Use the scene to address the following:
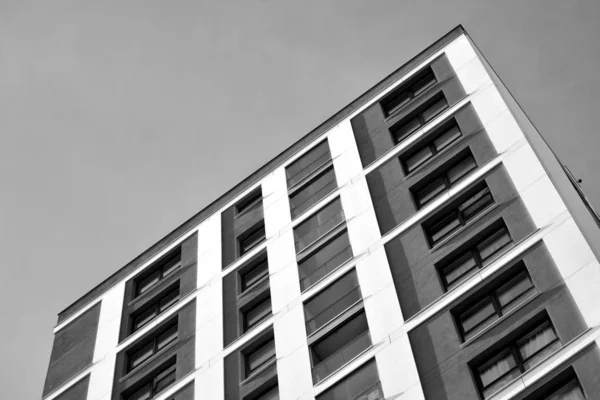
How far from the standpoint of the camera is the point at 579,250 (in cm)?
3141

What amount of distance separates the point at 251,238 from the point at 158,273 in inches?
249

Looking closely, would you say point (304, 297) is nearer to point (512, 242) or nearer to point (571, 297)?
point (512, 242)

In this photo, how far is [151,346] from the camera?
44188 millimetres

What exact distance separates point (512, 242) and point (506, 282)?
183 cm

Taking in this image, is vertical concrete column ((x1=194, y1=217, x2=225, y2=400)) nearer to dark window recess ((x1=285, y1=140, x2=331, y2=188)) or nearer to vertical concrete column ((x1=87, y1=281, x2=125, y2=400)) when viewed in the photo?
dark window recess ((x1=285, y1=140, x2=331, y2=188))

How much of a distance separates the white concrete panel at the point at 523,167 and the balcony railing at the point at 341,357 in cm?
831

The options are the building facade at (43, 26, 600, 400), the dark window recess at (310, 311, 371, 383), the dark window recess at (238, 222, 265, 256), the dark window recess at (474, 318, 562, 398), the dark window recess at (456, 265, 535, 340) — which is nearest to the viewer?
the dark window recess at (474, 318, 562, 398)

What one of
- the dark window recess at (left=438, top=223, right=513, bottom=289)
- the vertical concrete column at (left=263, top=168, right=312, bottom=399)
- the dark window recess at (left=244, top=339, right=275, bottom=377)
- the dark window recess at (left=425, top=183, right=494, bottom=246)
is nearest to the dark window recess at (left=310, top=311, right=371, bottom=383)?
the vertical concrete column at (left=263, top=168, right=312, bottom=399)

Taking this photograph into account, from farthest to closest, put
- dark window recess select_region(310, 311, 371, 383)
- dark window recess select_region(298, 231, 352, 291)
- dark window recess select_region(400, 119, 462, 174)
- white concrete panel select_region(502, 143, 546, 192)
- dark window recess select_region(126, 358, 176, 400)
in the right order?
dark window recess select_region(400, 119, 462, 174) → dark window recess select_region(126, 358, 176, 400) → dark window recess select_region(298, 231, 352, 291) → white concrete panel select_region(502, 143, 546, 192) → dark window recess select_region(310, 311, 371, 383)

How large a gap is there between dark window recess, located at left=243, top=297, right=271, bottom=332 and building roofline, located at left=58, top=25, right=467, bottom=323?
970 centimetres

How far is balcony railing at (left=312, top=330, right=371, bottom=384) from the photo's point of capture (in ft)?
113

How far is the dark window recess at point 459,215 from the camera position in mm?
37188

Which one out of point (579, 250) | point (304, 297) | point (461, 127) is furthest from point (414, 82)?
point (579, 250)

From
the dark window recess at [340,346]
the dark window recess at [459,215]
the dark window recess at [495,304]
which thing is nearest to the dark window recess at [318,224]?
the dark window recess at [459,215]
